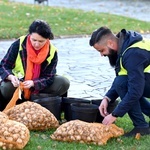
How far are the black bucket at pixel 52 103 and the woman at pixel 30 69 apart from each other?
0.76ft

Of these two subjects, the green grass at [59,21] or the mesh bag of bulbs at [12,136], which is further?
the green grass at [59,21]

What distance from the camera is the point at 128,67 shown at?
14.7 ft

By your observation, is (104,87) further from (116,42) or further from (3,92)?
(116,42)

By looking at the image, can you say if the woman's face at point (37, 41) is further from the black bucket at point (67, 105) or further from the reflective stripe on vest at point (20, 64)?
the black bucket at point (67, 105)

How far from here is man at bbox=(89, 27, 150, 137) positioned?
447 centimetres

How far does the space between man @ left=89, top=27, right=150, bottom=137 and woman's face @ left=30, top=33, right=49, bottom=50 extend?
775mm

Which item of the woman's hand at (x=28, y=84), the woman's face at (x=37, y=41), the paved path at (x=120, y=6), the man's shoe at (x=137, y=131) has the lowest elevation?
the paved path at (x=120, y=6)

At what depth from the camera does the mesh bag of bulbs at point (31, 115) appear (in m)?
4.73

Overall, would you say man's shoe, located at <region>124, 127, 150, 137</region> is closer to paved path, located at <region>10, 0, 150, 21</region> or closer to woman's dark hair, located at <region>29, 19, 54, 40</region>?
woman's dark hair, located at <region>29, 19, 54, 40</region>

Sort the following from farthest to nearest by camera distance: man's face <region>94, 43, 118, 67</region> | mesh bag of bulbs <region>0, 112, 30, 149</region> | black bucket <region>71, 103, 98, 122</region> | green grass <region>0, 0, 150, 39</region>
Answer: green grass <region>0, 0, 150, 39</region>, black bucket <region>71, 103, 98, 122</region>, man's face <region>94, 43, 118, 67</region>, mesh bag of bulbs <region>0, 112, 30, 149</region>

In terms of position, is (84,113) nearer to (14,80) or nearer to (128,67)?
(128,67)

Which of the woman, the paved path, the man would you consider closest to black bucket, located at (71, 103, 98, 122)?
the man

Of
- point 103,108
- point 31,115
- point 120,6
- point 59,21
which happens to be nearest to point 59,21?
point 59,21

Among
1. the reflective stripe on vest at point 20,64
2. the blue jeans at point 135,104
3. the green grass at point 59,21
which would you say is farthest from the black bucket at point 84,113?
the green grass at point 59,21
